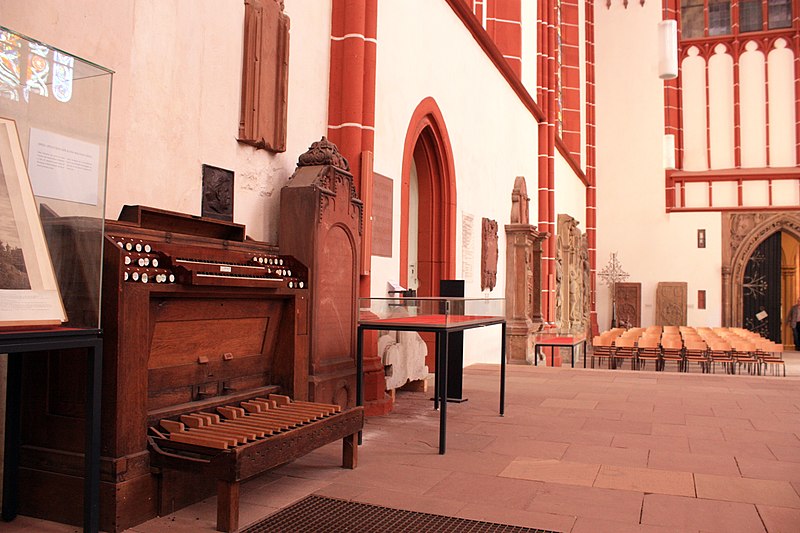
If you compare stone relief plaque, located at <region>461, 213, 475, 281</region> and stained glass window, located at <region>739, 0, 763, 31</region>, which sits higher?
stained glass window, located at <region>739, 0, 763, 31</region>

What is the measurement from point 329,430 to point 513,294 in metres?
9.26

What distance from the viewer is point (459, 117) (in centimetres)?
962

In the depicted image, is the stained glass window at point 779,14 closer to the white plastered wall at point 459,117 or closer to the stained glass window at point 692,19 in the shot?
the stained glass window at point 692,19

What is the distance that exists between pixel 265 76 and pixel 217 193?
0.97 meters

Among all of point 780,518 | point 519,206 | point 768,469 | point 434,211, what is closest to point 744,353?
point 519,206

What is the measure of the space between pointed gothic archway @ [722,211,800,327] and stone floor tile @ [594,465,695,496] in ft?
64.4

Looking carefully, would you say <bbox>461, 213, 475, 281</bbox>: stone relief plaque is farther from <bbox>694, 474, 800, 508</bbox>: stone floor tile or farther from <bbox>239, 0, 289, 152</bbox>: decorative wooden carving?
<bbox>694, 474, 800, 508</bbox>: stone floor tile

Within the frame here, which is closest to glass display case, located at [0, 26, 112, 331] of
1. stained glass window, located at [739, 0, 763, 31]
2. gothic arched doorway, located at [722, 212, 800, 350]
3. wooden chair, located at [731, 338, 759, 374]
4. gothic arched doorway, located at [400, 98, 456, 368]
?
gothic arched doorway, located at [400, 98, 456, 368]

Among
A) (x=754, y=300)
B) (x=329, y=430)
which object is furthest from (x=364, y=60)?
(x=754, y=300)

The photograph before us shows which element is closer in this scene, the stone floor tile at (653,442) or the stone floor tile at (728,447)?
the stone floor tile at (728,447)

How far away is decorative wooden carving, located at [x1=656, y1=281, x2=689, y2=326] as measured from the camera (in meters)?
22.0

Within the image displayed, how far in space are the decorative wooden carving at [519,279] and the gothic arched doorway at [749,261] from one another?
464 inches

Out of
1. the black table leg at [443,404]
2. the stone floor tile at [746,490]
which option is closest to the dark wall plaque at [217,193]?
the black table leg at [443,404]

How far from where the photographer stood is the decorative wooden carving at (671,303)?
22.0 metres
